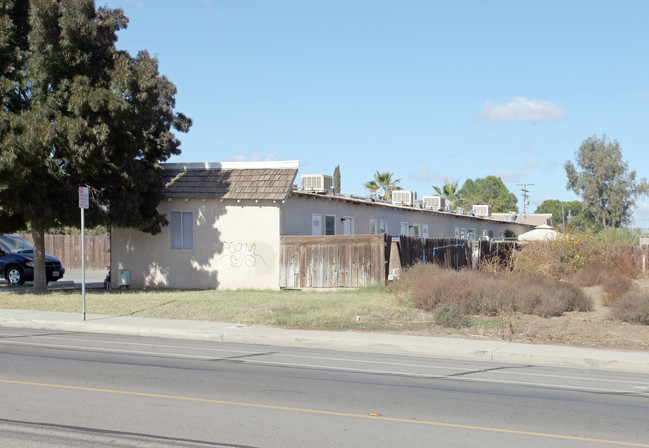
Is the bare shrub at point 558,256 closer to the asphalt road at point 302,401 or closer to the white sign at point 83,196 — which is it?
the asphalt road at point 302,401

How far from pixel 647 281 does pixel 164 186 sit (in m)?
18.3

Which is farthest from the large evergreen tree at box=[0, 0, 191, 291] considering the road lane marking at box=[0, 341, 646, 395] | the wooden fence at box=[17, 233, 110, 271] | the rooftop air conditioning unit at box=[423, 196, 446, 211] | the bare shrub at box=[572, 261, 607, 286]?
the rooftop air conditioning unit at box=[423, 196, 446, 211]

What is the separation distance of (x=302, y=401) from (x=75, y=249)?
37.5 meters

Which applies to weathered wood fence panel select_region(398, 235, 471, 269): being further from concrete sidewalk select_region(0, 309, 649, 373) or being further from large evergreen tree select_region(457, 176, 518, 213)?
large evergreen tree select_region(457, 176, 518, 213)

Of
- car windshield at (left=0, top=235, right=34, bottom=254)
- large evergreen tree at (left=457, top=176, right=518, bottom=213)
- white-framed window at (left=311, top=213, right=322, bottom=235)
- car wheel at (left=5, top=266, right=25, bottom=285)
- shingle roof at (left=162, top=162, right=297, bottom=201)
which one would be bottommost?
car wheel at (left=5, top=266, right=25, bottom=285)

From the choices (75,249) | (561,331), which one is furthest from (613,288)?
(75,249)

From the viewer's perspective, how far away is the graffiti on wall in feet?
80.9

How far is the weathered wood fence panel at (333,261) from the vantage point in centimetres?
2298

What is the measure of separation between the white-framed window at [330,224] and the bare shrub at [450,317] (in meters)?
12.2

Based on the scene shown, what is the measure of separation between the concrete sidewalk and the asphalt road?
62 centimetres

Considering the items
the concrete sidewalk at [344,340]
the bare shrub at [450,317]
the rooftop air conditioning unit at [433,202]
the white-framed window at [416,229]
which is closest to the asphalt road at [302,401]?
the concrete sidewalk at [344,340]

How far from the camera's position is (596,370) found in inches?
460

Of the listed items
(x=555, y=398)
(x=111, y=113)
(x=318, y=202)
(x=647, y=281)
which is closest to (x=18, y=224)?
(x=111, y=113)

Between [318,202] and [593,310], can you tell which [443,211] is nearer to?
[318,202]
